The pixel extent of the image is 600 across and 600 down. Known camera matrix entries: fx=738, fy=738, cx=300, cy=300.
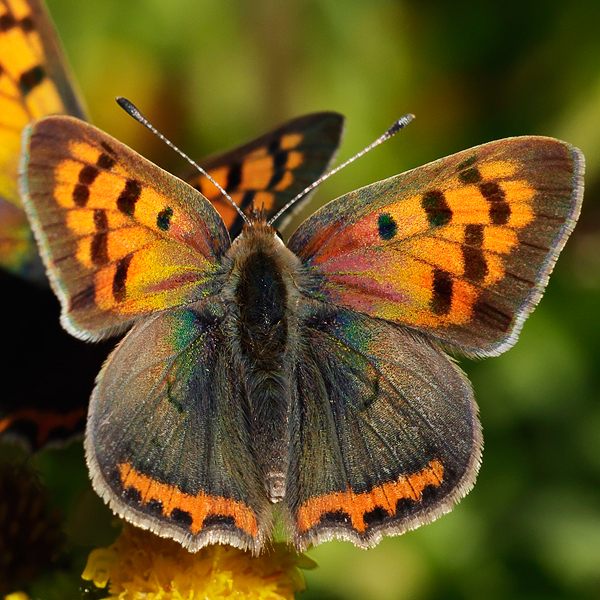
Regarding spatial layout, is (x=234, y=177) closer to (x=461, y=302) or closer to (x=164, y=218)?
(x=164, y=218)

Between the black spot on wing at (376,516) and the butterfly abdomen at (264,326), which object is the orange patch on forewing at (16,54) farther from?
the black spot on wing at (376,516)

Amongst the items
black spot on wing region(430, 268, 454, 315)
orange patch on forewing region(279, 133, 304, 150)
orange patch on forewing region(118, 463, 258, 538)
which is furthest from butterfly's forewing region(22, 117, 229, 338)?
black spot on wing region(430, 268, 454, 315)

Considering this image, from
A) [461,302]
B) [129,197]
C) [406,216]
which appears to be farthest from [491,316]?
[129,197]

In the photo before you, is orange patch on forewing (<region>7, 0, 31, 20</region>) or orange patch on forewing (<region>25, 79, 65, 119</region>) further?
orange patch on forewing (<region>25, 79, 65, 119</region>)

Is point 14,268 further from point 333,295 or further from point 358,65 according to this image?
point 358,65

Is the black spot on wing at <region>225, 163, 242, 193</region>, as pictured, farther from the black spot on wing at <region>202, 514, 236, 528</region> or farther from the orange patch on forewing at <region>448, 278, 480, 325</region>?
the black spot on wing at <region>202, 514, 236, 528</region>

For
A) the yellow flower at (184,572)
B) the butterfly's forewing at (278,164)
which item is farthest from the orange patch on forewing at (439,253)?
the yellow flower at (184,572)

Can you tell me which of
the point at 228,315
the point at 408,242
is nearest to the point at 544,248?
the point at 408,242
